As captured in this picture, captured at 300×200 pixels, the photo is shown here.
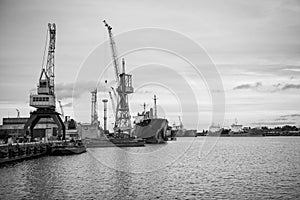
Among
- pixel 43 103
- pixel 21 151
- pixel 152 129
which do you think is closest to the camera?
pixel 21 151

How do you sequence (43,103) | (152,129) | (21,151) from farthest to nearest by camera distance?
(152,129) < (43,103) < (21,151)

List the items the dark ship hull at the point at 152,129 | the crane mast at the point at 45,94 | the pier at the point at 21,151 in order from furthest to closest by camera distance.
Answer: the dark ship hull at the point at 152,129 < the crane mast at the point at 45,94 < the pier at the point at 21,151

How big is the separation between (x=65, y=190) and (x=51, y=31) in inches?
3863

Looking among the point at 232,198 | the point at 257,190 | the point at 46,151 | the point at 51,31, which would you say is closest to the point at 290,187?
the point at 257,190

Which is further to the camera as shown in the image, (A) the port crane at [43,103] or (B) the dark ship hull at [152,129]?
(B) the dark ship hull at [152,129]

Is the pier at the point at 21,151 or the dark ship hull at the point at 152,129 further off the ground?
the dark ship hull at the point at 152,129

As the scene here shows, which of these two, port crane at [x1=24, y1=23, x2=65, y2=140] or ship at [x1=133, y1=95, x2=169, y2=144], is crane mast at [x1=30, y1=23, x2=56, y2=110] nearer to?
port crane at [x1=24, y1=23, x2=65, y2=140]

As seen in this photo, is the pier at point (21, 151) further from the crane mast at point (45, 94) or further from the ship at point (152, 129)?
the ship at point (152, 129)

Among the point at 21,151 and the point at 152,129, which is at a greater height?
the point at 152,129

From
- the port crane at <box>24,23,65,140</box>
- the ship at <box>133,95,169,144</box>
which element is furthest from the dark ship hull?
the port crane at <box>24,23,65,140</box>

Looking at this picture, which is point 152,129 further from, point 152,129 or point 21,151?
point 21,151

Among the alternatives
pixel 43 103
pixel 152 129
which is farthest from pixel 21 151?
pixel 152 129

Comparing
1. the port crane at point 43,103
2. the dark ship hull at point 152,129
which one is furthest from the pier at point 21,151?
the dark ship hull at point 152,129

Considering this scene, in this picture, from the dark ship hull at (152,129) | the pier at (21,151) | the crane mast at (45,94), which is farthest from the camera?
the dark ship hull at (152,129)
